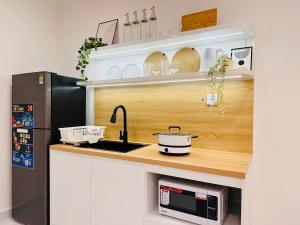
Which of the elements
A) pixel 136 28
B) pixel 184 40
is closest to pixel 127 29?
pixel 136 28

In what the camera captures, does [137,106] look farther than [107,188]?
Yes

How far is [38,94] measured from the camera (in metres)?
2.10

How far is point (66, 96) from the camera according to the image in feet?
7.45

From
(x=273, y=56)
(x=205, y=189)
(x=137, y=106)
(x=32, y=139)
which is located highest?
(x=273, y=56)

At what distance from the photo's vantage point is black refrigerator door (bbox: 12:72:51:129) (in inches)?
80.8

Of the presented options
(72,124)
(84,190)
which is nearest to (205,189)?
(84,190)

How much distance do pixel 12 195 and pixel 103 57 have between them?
1.90 m

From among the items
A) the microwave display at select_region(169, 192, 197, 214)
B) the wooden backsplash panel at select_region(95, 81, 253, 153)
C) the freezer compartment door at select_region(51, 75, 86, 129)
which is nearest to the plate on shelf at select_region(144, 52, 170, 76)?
the wooden backsplash panel at select_region(95, 81, 253, 153)

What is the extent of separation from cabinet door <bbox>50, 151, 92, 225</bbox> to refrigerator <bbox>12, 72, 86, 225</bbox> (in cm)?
10

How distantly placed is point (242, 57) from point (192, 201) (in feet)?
3.75

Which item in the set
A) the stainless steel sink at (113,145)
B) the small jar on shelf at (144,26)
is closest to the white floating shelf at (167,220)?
the stainless steel sink at (113,145)

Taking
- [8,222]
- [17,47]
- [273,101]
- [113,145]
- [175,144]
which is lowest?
[8,222]

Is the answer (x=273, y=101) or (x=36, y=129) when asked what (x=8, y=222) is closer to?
(x=36, y=129)

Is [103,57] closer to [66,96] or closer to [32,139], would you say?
[66,96]
